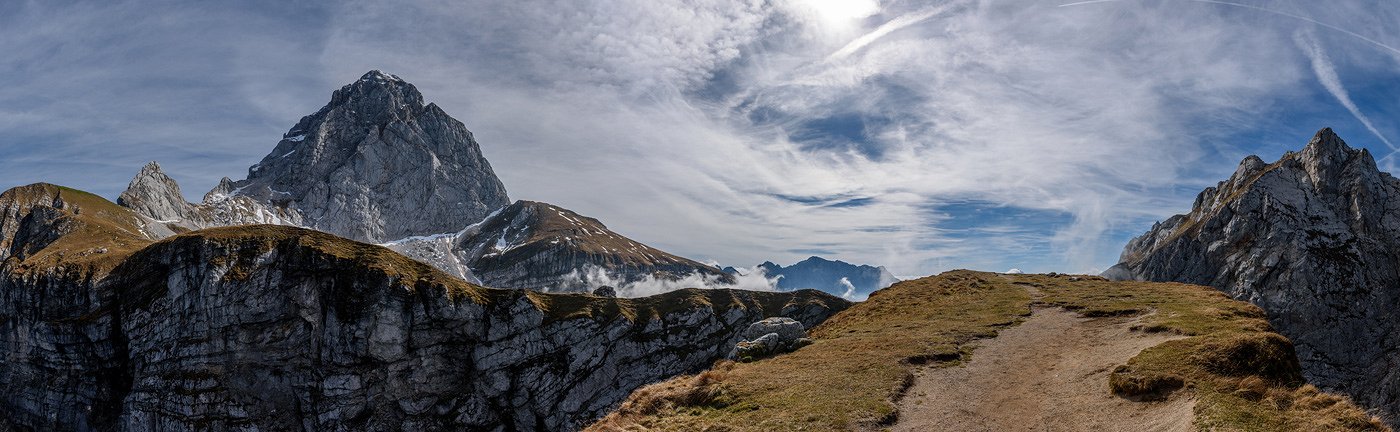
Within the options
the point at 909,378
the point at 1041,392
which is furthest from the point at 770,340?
the point at 1041,392

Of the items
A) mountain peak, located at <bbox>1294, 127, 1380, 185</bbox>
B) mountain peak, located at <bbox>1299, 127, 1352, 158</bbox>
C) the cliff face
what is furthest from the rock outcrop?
mountain peak, located at <bbox>1299, 127, 1352, 158</bbox>

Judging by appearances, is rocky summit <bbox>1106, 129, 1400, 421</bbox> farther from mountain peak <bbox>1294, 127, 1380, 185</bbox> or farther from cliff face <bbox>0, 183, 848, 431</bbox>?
cliff face <bbox>0, 183, 848, 431</bbox>

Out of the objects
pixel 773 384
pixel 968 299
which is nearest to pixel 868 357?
pixel 773 384

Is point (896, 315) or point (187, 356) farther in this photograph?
point (187, 356)

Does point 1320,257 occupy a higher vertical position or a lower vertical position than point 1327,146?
lower

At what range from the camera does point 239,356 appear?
A: 18600 centimetres

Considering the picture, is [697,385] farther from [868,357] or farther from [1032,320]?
[1032,320]

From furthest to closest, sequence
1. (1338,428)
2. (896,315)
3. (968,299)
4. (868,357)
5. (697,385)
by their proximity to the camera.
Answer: (968,299)
(896,315)
(868,357)
(697,385)
(1338,428)

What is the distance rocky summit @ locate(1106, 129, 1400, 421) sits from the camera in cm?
13400

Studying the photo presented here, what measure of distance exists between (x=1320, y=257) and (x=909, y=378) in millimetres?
184927

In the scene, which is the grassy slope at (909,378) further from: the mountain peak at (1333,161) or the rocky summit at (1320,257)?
the mountain peak at (1333,161)

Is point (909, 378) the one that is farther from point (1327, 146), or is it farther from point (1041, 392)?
point (1327, 146)

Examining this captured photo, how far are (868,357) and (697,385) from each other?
12.2 meters

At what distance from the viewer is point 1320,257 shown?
150750 mm
